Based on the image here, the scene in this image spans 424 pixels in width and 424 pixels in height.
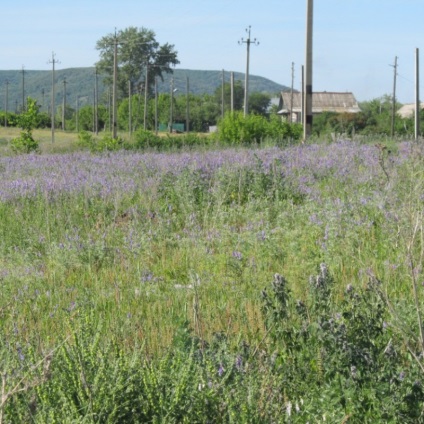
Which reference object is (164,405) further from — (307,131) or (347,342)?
(307,131)

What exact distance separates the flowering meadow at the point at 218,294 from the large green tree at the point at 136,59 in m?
97.2

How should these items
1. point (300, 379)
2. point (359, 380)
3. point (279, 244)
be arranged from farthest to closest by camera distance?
1. point (279, 244)
2. point (300, 379)
3. point (359, 380)

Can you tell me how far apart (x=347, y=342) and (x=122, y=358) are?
0.99 m

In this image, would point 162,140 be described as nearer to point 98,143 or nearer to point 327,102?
point 98,143

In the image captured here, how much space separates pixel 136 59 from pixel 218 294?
10644 centimetres

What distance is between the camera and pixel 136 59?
109 m

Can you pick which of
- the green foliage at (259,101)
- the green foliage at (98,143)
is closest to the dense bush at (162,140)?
the green foliage at (98,143)

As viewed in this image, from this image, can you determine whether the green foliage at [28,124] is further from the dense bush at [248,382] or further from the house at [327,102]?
the house at [327,102]

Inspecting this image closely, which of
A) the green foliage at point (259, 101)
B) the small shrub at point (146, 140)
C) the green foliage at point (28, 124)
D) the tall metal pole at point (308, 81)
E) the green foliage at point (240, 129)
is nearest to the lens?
the tall metal pole at point (308, 81)

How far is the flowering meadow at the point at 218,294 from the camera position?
3.24 metres

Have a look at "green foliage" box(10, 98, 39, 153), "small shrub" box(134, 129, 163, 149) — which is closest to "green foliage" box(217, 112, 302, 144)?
"small shrub" box(134, 129, 163, 149)

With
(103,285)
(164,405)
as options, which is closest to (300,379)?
(164,405)

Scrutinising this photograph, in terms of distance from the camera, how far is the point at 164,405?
314cm

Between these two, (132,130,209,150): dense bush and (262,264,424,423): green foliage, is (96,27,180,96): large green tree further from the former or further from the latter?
(262,264,424,423): green foliage
